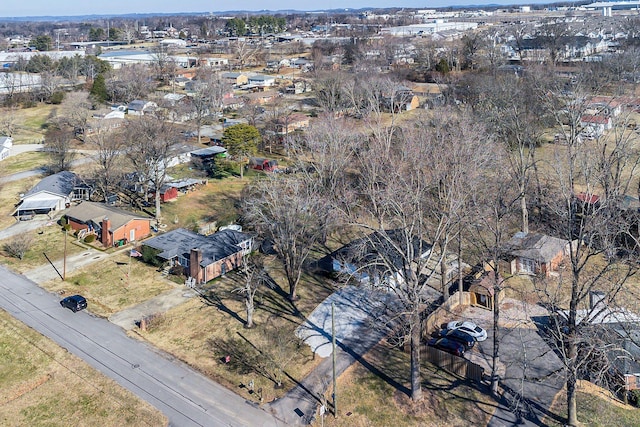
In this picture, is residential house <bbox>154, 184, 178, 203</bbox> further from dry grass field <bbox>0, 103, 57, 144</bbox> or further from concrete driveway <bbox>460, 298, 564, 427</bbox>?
dry grass field <bbox>0, 103, 57, 144</bbox>

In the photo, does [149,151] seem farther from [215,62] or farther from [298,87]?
[215,62]

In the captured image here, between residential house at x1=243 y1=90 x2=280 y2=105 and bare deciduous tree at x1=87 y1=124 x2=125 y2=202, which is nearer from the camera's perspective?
bare deciduous tree at x1=87 y1=124 x2=125 y2=202

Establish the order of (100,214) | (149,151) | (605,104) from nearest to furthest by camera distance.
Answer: (100,214)
(149,151)
(605,104)

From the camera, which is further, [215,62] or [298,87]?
[215,62]

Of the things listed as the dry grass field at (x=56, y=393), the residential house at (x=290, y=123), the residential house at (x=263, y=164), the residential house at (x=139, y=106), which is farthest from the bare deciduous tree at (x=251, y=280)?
the residential house at (x=139, y=106)

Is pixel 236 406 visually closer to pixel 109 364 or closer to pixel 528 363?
pixel 109 364

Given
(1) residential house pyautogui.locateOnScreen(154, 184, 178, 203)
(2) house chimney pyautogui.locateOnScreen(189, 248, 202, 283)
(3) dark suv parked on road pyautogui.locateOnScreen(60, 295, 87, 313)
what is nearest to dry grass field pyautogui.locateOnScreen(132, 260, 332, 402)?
(2) house chimney pyautogui.locateOnScreen(189, 248, 202, 283)

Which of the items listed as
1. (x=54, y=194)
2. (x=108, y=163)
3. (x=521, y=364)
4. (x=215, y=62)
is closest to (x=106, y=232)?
(x=108, y=163)
